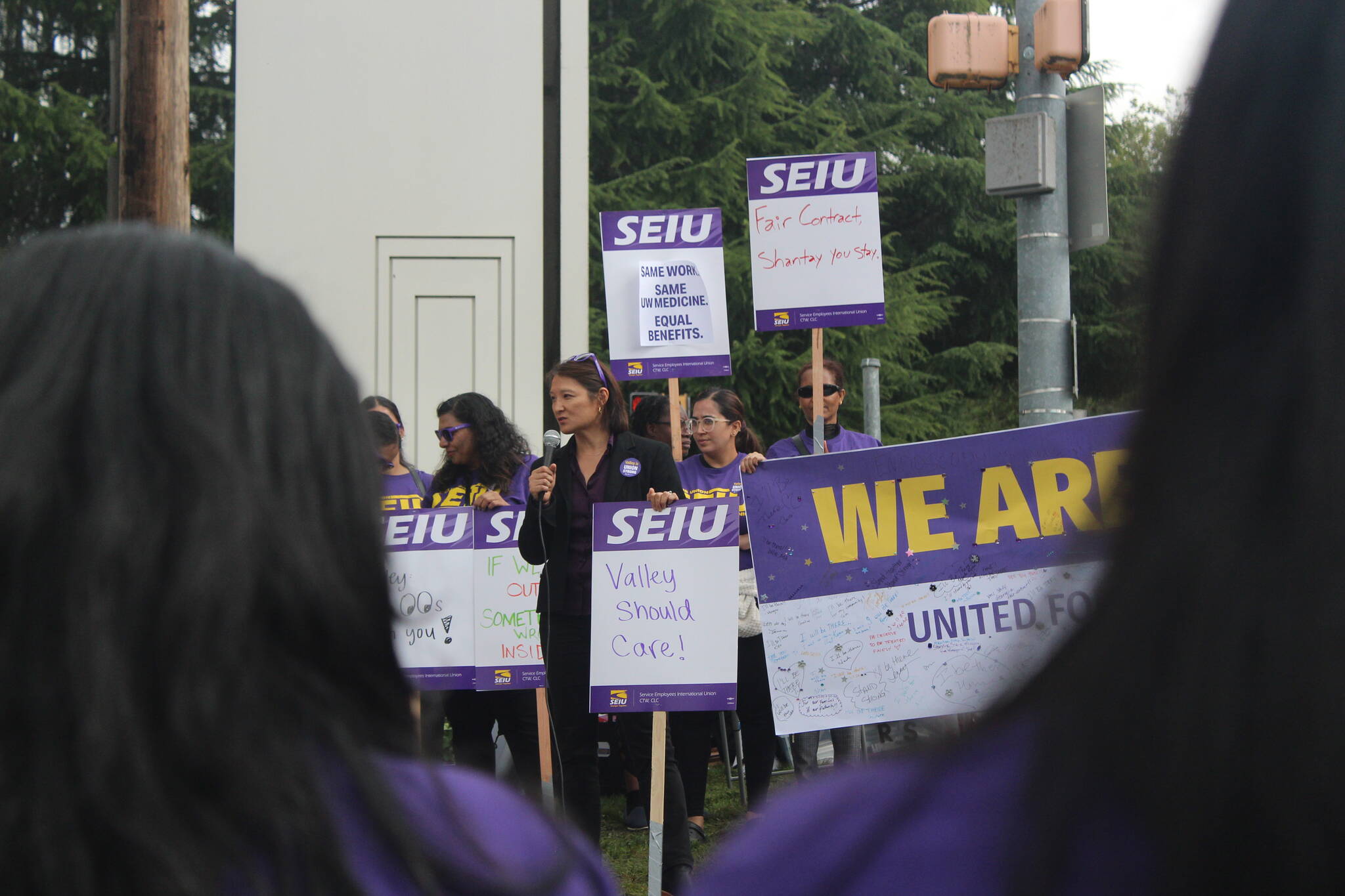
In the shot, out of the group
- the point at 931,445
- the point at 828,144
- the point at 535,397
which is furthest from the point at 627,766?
the point at 828,144

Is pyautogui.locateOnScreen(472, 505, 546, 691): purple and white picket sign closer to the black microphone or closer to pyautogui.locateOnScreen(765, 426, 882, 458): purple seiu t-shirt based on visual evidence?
the black microphone

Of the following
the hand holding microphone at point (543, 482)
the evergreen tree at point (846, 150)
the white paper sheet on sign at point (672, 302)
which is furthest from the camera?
the evergreen tree at point (846, 150)

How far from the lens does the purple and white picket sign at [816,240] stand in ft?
19.2

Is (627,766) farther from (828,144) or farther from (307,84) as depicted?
(828,144)

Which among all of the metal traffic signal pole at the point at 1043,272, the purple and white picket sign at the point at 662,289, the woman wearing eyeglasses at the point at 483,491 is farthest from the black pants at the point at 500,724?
the metal traffic signal pole at the point at 1043,272

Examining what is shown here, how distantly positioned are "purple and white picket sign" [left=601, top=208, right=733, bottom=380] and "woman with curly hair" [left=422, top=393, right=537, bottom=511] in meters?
0.66

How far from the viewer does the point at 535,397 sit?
9883 mm

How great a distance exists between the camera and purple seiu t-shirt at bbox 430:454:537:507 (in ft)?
20.3

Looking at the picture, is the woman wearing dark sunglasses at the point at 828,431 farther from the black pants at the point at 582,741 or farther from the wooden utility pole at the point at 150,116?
the wooden utility pole at the point at 150,116

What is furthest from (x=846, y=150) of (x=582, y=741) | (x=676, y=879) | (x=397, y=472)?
(x=676, y=879)

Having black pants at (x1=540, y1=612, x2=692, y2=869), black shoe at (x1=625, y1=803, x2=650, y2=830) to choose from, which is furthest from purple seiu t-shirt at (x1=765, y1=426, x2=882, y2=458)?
black shoe at (x1=625, y1=803, x2=650, y2=830)

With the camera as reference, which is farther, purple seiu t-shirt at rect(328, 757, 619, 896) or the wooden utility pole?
the wooden utility pole

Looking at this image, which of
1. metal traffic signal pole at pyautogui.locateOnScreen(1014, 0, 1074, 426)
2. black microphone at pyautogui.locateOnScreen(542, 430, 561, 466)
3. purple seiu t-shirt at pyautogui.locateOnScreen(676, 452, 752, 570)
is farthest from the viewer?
metal traffic signal pole at pyautogui.locateOnScreen(1014, 0, 1074, 426)

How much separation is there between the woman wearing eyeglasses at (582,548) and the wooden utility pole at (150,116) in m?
1.98
